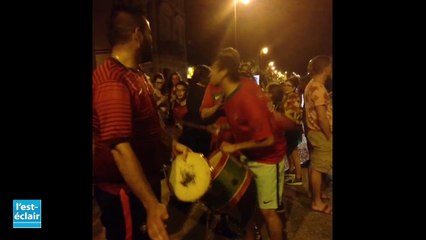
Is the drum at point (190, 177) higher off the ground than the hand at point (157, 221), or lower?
higher

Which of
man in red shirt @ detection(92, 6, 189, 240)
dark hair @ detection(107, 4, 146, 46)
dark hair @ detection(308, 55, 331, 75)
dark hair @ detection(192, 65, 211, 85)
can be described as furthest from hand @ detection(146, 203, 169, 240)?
dark hair @ detection(308, 55, 331, 75)

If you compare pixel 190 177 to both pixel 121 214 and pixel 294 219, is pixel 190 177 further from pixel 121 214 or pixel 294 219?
pixel 294 219

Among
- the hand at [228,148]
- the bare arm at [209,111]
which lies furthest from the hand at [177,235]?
the bare arm at [209,111]

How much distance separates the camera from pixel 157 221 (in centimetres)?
329

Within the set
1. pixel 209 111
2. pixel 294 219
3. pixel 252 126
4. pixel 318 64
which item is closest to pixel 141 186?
pixel 209 111

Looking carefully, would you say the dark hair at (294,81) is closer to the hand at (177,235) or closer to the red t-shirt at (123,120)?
the red t-shirt at (123,120)

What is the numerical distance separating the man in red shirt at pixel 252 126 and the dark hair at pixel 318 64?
16.4 inches

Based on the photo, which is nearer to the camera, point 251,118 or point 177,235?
point 251,118

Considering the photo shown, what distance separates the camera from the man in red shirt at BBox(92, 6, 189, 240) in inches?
122

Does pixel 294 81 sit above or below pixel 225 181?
above

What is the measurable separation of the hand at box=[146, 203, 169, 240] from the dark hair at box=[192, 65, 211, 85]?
1018 mm

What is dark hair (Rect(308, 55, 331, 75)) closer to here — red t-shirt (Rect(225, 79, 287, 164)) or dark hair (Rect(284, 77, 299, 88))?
dark hair (Rect(284, 77, 299, 88))

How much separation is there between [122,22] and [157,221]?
1566 mm

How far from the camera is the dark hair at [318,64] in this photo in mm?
3123
